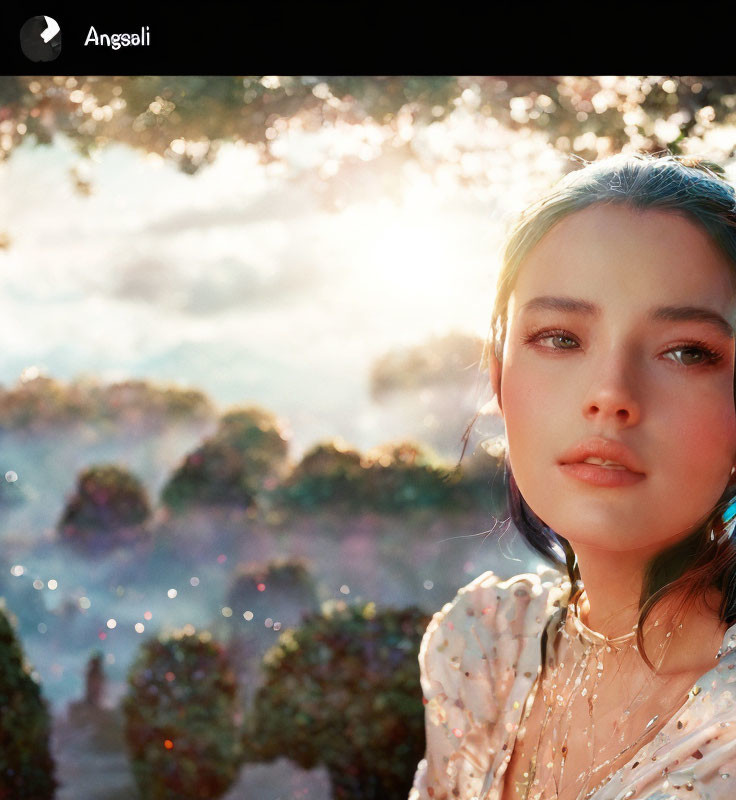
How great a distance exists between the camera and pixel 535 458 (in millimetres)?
985

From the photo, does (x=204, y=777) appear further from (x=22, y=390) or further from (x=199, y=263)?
(x=199, y=263)

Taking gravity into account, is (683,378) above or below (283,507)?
above

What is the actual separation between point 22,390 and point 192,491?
0.48 metres

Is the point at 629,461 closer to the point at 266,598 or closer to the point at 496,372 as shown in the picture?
the point at 496,372

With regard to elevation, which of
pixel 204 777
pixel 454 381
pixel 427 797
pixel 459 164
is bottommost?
pixel 204 777

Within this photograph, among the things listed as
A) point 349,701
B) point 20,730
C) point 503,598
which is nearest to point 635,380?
point 503,598

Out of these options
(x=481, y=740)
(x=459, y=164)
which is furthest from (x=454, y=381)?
(x=481, y=740)

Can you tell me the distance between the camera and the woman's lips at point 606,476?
0.91 m

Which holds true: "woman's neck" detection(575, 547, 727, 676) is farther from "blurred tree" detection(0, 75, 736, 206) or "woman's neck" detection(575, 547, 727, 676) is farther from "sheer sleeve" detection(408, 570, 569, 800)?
"blurred tree" detection(0, 75, 736, 206)

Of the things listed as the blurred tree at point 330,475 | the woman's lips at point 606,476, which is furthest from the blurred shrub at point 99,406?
the woman's lips at point 606,476

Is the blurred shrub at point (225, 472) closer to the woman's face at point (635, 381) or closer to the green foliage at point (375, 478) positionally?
the green foliage at point (375, 478)
